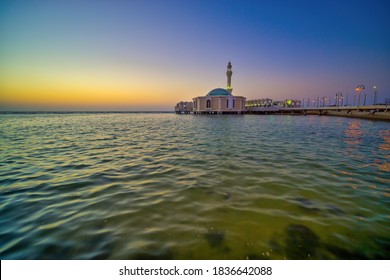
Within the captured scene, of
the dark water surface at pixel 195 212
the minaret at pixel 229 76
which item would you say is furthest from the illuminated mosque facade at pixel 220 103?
the dark water surface at pixel 195 212

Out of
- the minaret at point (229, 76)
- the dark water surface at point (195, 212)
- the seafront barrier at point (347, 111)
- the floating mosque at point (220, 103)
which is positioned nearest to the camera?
the dark water surface at point (195, 212)

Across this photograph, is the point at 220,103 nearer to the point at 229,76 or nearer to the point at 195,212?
the point at 229,76

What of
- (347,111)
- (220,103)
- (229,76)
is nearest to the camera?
(347,111)

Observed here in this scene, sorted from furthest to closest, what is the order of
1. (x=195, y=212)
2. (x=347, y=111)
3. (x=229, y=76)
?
(x=229, y=76) < (x=347, y=111) < (x=195, y=212)

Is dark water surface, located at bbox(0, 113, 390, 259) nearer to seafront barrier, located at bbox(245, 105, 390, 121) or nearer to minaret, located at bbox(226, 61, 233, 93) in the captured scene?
seafront barrier, located at bbox(245, 105, 390, 121)

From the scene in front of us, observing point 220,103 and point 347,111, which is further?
point 220,103

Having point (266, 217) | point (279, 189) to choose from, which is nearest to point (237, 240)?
point (266, 217)

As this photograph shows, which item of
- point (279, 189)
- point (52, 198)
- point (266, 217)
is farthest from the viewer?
point (279, 189)

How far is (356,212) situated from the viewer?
4.26 m

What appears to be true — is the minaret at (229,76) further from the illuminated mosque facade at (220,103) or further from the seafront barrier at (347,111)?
the seafront barrier at (347,111)

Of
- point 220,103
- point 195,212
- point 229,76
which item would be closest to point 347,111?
point 220,103

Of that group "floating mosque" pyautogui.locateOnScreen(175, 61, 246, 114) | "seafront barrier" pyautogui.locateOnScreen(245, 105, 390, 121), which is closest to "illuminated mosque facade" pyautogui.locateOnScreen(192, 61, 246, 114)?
"floating mosque" pyautogui.locateOnScreen(175, 61, 246, 114)

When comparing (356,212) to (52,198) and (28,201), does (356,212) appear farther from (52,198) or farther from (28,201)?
(28,201)

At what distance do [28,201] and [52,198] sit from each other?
0.54m
